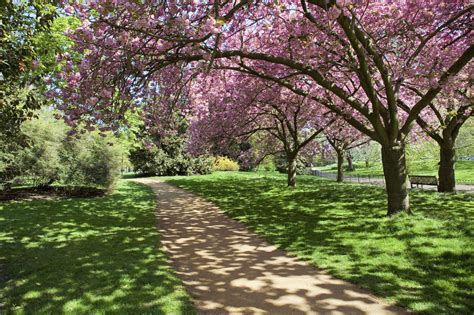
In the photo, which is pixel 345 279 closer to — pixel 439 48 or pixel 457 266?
pixel 457 266

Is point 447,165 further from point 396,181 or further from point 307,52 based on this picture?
point 307,52

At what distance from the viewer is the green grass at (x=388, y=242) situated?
4.79m

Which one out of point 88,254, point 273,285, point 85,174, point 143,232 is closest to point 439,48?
point 273,285

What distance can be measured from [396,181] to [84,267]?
7.76 m

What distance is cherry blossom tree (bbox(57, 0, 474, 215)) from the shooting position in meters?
7.30

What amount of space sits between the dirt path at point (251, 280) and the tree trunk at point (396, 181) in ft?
12.9

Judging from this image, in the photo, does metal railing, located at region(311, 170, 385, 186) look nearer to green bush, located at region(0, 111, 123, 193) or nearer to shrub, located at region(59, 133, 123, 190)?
shrub, located at region(59, 133, 123, 190)

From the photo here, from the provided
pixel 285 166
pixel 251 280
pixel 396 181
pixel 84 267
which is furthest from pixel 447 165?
pixel 285 166

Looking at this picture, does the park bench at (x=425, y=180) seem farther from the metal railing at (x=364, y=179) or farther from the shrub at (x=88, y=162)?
the shrub at (x=88, y=162)

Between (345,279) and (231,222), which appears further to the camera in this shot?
(231,222)

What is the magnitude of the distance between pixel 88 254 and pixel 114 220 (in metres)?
4.07

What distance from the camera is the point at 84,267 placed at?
19.6 ft

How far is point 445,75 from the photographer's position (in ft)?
28.9

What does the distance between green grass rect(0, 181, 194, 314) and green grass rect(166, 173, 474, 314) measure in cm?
274
